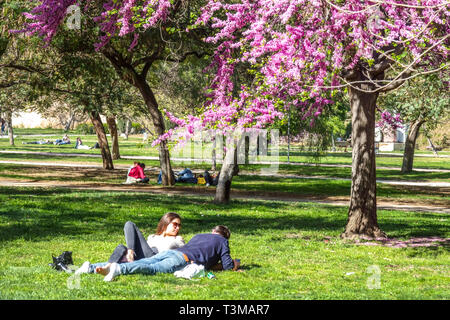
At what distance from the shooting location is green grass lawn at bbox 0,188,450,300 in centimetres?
793

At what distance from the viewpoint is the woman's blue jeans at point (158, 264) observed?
8.41m

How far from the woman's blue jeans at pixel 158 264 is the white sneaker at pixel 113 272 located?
0.54 ft

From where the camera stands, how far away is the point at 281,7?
13.4 metres

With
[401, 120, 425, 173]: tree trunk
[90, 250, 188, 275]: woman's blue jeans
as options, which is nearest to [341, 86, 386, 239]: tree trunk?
[90, 250, 188, 275]: woman's blue jeans

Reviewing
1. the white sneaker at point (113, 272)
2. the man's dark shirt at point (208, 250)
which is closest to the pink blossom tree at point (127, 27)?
the man's dark shirt at point (208, 250)

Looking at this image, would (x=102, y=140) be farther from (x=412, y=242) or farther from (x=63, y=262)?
(x=63, y=262)

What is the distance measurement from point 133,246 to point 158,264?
A: 384 mm

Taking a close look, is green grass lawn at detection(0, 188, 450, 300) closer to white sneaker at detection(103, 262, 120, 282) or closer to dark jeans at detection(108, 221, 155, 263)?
white sneaker at detection(103, 262, 120, 282)

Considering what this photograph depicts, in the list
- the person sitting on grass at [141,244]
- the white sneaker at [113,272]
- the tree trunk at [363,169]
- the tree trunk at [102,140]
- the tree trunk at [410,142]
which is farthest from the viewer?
the tree trunk at [410,142]

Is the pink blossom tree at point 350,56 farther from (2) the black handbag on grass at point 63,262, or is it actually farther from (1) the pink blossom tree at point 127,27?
(2) the black handbag on grass at point 63,262

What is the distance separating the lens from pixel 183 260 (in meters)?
8.72

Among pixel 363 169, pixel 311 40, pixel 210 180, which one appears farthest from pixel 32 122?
pixel 363 169
